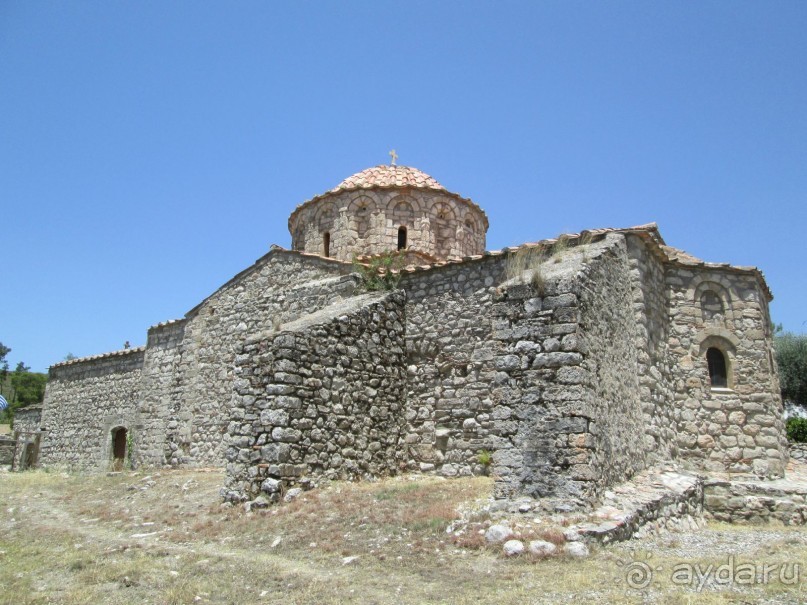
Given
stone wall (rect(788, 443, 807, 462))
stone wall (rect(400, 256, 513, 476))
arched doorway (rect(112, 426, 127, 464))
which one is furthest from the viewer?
arched doorway (rect(112, 426, 127, 464))

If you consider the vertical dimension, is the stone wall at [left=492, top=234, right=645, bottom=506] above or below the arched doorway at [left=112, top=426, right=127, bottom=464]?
above

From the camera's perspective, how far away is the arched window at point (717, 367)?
10.7 metres

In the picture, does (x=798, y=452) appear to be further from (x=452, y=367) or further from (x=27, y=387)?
(x=27, y=387)

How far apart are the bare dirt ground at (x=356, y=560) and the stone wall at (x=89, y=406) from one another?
35.6 ft

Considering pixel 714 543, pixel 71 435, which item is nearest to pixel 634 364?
pixel 714 543

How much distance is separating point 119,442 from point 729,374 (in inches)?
700

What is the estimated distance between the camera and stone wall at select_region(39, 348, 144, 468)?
19.8m

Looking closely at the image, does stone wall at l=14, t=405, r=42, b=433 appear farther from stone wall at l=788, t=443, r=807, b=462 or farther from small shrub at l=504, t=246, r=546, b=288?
stone wall at l=788, t=443, r=807, b=462

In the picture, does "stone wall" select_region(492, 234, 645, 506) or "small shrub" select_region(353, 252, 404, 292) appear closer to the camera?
"stone wall" select_region(492, 234, 645, 506)

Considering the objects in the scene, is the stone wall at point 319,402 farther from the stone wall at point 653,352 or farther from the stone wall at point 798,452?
the stone wall at point 798,452

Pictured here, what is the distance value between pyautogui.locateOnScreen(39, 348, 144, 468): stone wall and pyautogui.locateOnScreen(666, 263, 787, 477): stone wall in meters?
15.0

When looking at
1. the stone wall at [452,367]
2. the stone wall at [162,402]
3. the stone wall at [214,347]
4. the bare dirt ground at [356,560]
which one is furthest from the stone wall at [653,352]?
the stone wall at [162,402]

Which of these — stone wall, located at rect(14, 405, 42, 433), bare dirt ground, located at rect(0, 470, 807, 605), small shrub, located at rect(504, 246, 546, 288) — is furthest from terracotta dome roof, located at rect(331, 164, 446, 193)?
stone wall, located at rect(14, 405, 42, 433)

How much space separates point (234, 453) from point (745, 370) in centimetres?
845
